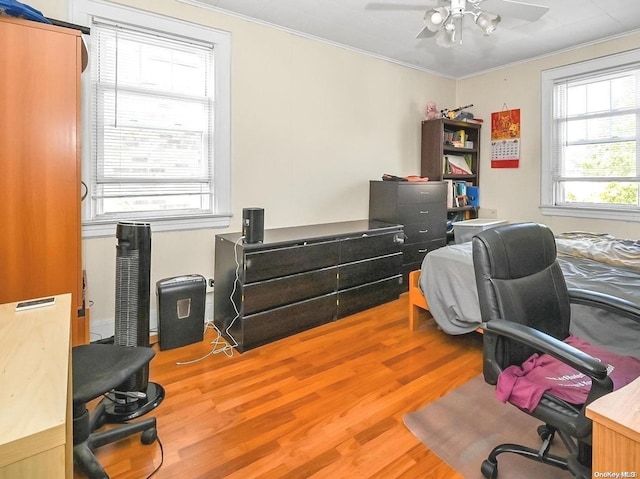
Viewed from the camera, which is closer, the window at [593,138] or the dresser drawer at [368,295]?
the dresser drawer at [368,295]

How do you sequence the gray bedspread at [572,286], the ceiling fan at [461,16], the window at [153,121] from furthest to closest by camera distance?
1. the window at [153,121]
2. the ceiling fan at [461,16]
3. the gray bedspread at [572,286]

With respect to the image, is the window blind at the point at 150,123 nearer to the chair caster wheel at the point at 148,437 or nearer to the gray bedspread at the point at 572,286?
the chair caster wheel at the point at 148,437

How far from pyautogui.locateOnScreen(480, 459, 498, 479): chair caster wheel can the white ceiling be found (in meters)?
2.90

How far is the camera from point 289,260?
2814mm

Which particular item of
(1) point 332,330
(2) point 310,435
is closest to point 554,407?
(2) point 310,435

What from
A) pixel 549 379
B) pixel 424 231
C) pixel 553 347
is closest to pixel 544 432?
pixel 549 379

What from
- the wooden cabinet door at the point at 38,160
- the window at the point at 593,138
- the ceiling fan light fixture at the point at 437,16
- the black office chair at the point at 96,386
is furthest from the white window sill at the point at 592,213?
the wooden cabinet door at the point at 38,160

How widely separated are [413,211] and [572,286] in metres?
1.93

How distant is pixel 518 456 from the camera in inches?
65.4

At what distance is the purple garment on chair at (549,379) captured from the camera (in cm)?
125

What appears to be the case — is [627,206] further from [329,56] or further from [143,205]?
[143,205]

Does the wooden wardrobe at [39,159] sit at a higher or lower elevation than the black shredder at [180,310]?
higher

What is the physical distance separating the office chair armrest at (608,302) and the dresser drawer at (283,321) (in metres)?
1.79

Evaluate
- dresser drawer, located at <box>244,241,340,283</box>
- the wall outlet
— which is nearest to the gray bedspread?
dresser drawer, located at <box>244,241,340,283</box>
